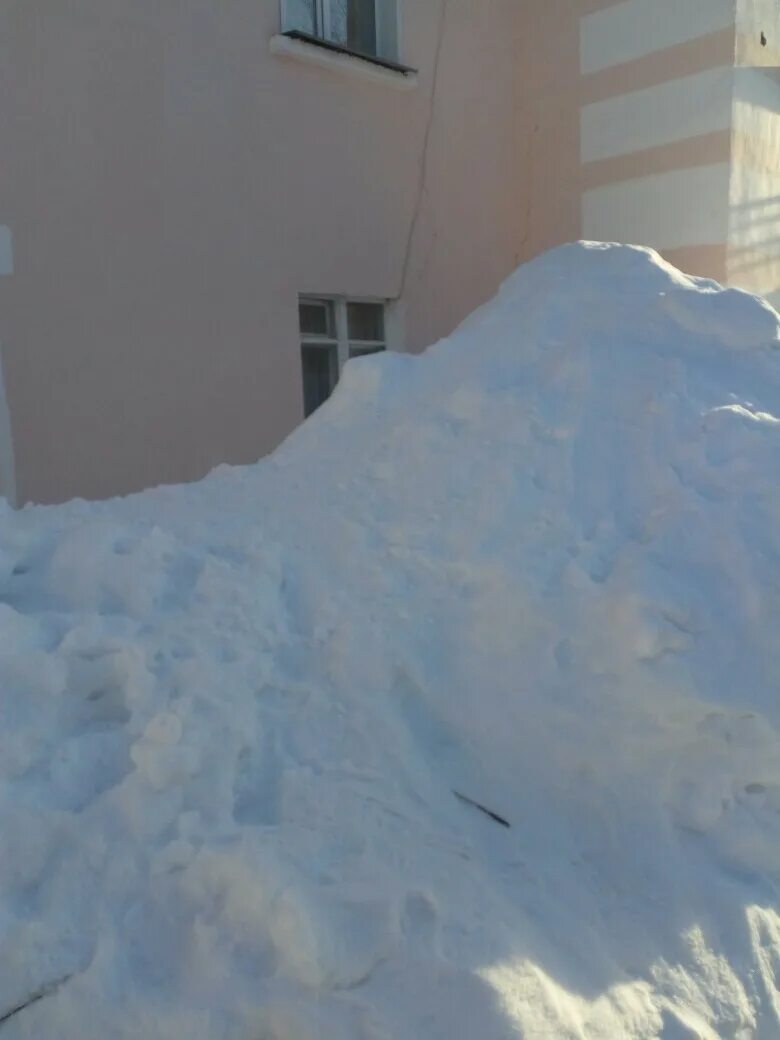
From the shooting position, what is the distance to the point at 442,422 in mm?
2375

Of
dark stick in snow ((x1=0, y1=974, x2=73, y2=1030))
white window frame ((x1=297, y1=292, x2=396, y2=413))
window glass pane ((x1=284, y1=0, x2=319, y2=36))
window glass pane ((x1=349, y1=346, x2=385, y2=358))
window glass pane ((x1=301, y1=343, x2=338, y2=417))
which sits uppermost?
window glass pane ((x1=284, y1=0, x2=319, y2=36))

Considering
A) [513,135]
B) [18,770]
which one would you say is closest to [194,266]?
[513,135]

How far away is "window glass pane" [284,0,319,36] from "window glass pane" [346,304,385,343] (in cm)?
147

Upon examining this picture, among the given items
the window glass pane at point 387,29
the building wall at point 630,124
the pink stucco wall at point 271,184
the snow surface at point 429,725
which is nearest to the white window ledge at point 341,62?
the pink stucco wall at point 271,184

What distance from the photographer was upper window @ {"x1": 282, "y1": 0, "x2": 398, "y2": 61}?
5.10 m

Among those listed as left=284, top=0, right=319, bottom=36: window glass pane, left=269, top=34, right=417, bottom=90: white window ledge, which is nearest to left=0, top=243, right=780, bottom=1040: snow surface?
left=269, top=34, right=417, bottom=90: white window ledge

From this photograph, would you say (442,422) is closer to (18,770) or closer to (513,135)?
(18,770)

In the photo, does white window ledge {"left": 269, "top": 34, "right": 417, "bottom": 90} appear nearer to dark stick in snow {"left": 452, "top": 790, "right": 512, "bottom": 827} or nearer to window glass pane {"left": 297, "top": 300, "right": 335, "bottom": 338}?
window glass pane {"left": 297, "top": 300, "right": 335, "bottom": 338}

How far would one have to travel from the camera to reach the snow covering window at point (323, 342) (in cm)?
532

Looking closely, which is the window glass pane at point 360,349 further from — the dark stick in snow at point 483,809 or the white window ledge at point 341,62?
the dark stick in snow at point 483,809

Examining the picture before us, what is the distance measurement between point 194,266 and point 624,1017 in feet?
12.7

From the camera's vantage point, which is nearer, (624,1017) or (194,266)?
(624,1017)

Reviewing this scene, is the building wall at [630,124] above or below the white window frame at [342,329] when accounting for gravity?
above

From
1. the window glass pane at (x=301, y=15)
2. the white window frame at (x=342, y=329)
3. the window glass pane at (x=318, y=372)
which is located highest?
the window glass pane at (x=301, y=15)
